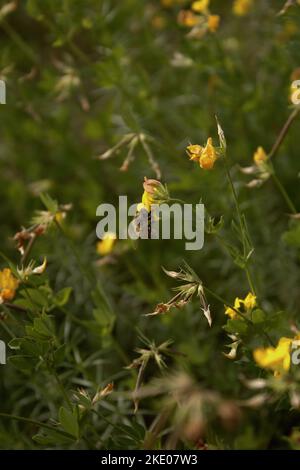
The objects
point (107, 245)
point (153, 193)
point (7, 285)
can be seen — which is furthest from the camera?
point (107, 245)

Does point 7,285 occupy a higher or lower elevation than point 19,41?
lower

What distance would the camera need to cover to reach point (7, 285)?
4.79 ft

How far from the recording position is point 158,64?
2.71 meters

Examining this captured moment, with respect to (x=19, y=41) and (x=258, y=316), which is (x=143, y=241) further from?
(x=258, y=316)

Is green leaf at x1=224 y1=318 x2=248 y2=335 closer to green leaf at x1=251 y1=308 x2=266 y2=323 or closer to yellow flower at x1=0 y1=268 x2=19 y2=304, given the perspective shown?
green leaf at x1=251 y1=308 x2=266 y2=323

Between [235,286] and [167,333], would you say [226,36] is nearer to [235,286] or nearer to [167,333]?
[235,286]

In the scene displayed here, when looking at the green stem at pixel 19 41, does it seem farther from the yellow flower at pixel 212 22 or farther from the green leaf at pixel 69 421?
the green leaf at pixel 69 421

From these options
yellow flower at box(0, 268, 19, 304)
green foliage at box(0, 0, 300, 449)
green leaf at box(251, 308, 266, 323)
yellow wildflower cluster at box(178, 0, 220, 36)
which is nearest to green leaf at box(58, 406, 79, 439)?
green foliage at box(0, 0, 300, 449)

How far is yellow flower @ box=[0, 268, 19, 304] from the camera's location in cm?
146

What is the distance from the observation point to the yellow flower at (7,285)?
1459mm

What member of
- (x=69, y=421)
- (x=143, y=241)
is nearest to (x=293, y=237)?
(x=69, y=421)

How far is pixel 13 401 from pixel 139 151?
1153 millimetres

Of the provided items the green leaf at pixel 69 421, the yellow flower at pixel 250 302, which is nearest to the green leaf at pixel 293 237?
the yellow flower at pixel 250 302
